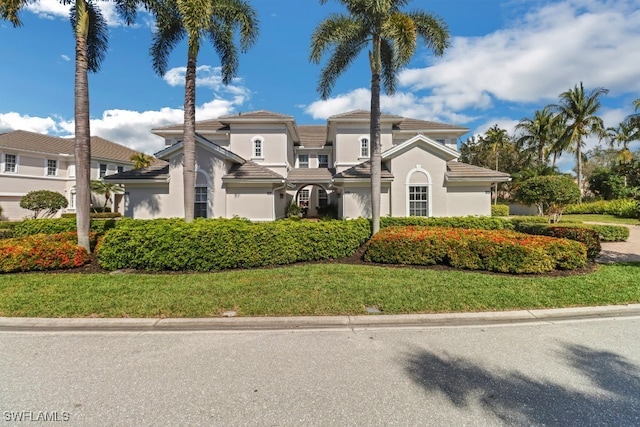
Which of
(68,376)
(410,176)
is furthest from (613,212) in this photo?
(68,376)

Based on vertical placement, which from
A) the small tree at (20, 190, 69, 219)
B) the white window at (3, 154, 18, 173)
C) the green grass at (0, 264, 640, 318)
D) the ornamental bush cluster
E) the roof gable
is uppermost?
the white window at (3, 154, 18, 173)

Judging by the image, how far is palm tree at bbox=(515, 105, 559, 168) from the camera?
107 feet

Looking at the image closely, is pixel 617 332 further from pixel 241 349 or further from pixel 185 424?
pixel 185 424

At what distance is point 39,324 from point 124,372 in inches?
110

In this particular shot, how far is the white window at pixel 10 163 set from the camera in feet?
80.9

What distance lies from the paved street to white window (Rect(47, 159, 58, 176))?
32032mm

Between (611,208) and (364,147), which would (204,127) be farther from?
(611,208)

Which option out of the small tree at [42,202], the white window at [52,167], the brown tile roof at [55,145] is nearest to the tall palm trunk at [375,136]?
the small tree at [42,202]

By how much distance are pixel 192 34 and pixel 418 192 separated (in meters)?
12.7

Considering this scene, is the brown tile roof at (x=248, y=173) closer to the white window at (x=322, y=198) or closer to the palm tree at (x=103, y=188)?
the white window at (x=322, y=198)

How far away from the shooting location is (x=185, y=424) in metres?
2.66

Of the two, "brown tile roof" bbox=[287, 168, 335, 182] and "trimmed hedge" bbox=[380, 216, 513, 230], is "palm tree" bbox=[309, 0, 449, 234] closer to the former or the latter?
"trimmed hedge" bbox=[380, 216, 513, 230]

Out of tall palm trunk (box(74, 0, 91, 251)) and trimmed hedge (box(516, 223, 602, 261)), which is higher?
tall palm trunk (box(74, 0, 91, 251))

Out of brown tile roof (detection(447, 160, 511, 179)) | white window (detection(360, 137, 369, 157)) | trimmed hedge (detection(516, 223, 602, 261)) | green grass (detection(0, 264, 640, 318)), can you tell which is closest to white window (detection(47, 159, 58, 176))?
green grass (detection(0, 264, 640, 318))
